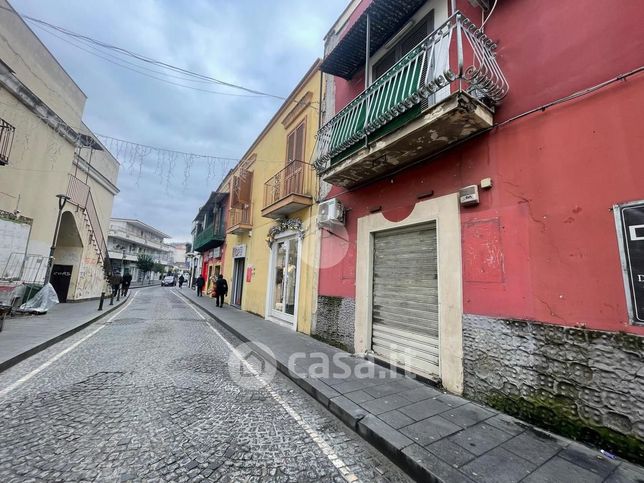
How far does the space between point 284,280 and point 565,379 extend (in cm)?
766

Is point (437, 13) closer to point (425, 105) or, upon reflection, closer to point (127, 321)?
point (425, 105)

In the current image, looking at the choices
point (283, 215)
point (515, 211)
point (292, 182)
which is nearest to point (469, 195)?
point (515, 211)

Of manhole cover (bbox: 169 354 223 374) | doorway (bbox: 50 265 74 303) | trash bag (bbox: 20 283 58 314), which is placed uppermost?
doorway (bbox: 50 265 74 303)

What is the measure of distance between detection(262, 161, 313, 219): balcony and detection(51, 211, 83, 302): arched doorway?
11.1 meters

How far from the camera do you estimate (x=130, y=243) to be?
141 ft

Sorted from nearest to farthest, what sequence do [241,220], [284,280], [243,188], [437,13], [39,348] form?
[437,13], [39,348], [284,280], [243,188], [241,220]

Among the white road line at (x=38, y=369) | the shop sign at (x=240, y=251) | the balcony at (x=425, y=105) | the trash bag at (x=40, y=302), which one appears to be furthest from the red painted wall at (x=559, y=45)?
the trash bag at (x=40, y=302)

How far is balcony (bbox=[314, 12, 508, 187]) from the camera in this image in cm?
378

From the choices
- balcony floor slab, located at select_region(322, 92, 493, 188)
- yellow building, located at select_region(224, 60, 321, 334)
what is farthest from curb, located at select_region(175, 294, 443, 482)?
balcony floor slab, located at select_region(322, 92, 493, 188)

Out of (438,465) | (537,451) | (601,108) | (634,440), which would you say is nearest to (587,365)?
(634,440)

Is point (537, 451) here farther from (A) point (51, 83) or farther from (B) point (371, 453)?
(A) point (51, 83)

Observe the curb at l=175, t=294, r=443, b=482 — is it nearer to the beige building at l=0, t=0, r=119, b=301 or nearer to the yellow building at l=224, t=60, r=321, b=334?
the yellow building at l=224, t=60, r=321, b=334

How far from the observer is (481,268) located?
3895 millimetres

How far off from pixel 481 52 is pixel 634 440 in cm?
471
